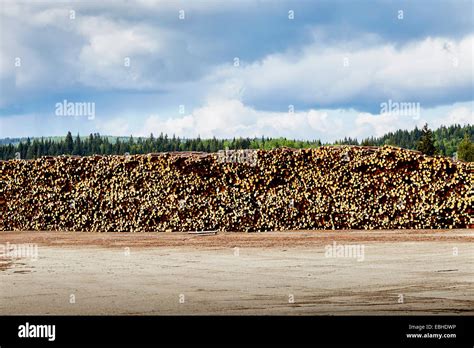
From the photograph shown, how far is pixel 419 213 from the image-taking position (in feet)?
78.8

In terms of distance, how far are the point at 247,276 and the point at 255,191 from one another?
11.4 meters

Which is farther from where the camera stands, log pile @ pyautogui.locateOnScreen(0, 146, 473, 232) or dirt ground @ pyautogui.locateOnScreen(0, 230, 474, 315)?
log pile @ pyautogui.locateOnScreen(0, 146, 473, 232)

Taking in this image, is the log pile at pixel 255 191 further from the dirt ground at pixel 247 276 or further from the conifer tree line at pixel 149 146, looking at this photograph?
the conifer tree line at pixel 149 146

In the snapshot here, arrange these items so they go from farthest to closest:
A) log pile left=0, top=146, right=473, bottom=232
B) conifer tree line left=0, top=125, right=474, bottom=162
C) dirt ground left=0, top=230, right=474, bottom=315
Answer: conifer tree line left=0, top=125, right=474, bottom=162
log pile left=0, top=146, right=473, bottom=232
dirt ground left=0, top=230, right=474, bottom=315

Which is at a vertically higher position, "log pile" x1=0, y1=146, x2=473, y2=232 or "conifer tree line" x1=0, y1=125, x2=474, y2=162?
"conifer tree line" x1=0, y1=125, x2=474, y2=162

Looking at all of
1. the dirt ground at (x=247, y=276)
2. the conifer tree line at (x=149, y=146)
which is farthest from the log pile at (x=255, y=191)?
the conifer tree line at (x=149, y=146)

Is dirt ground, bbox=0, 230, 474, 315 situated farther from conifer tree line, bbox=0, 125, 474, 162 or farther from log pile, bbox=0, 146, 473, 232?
conifer tree line, bbox=0, 125, 474, 162

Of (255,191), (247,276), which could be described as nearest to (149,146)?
(255,191)

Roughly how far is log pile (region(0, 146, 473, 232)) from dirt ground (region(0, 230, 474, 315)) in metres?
2.02

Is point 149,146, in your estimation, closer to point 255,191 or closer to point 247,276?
point 255,191

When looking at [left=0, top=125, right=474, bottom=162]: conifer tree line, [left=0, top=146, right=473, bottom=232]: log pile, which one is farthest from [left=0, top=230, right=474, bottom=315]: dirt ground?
[left=0, top=125, right=474, bottom=162]: conifer tree line

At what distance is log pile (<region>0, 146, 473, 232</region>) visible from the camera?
24.0m

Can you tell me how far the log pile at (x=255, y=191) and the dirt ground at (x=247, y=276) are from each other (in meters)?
2.02

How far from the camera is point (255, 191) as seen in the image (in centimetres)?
2503
